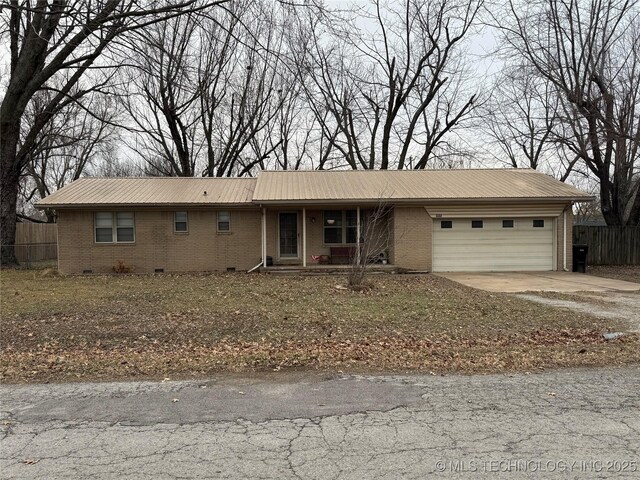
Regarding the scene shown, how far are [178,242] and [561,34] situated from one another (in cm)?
1878

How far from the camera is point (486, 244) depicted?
59.6 ft

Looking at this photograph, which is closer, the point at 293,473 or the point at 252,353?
the point at 293,473

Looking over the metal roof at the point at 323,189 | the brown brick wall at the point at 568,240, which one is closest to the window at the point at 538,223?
the brown brick wall at the point at 568,240

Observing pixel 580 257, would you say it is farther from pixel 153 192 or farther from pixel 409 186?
pixel 153 192

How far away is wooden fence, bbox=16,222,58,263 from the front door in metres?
12.3

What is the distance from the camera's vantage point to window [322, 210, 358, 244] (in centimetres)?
1900

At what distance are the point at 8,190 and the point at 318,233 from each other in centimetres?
1309

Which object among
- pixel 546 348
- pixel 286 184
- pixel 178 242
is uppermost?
pixel 286 184

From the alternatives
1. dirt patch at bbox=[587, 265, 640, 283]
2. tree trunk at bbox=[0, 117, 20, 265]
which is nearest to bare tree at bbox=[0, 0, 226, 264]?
tree trunk at bbox=[0, 117, 20, 265]

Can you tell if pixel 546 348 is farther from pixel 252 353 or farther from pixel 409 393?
pixel 252 353

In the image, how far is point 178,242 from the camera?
715 inches

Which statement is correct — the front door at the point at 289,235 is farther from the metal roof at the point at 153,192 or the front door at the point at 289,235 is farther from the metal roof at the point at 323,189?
the metal roof at the point at 153,192

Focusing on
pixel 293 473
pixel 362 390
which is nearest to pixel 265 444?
pixel 293 473

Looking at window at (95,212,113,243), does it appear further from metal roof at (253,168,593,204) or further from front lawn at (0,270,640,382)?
metal roof at (253,168,593,204)
